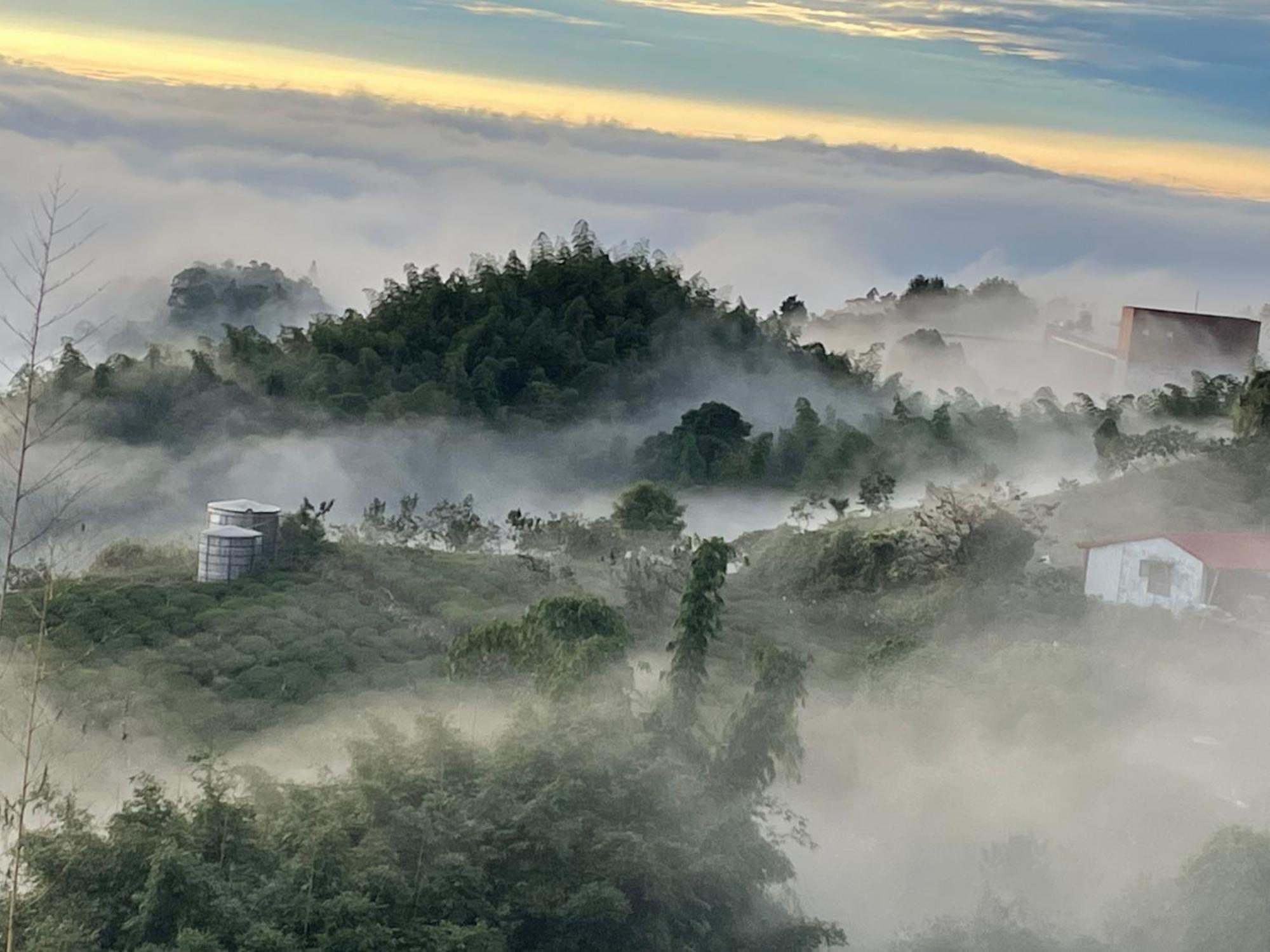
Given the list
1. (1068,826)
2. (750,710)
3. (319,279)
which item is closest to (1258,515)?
(1068,826)

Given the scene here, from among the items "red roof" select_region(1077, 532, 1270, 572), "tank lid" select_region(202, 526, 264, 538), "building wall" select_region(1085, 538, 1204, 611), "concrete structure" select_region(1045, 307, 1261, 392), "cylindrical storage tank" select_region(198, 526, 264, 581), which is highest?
"concrete structure" select_region(1045, 307, 1261, 392)

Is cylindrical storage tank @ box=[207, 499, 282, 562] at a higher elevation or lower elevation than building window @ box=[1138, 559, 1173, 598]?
lower

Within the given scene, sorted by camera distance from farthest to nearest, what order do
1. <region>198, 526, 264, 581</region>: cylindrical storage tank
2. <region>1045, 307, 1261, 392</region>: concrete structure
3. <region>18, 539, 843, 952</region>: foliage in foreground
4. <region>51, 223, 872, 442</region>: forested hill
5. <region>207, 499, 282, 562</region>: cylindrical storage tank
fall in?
<region>1045, 307, 1261, 392</region>: concrete structure, <region>51, 223, 872, 442</region>: forested hill, <region>207, 499, 282, 562</region>: cylindrical storage tank, <region>198, 526, 264, 581</region>: cylindrical storage tank, <region>18, 539, 843, 952</region>: foliage in foreground

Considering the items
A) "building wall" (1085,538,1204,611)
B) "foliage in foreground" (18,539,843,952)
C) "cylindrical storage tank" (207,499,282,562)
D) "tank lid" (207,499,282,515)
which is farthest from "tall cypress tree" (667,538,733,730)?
"tank lid" (207,499,282,515)

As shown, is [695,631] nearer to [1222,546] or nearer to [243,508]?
[243,508]

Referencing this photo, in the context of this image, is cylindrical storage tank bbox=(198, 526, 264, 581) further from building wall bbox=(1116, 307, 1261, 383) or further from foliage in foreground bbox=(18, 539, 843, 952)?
building wall bbox=(1116, 307, 1261, 383)

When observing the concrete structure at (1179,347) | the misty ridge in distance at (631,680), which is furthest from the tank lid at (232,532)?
the concrete structure at (1179,347)
